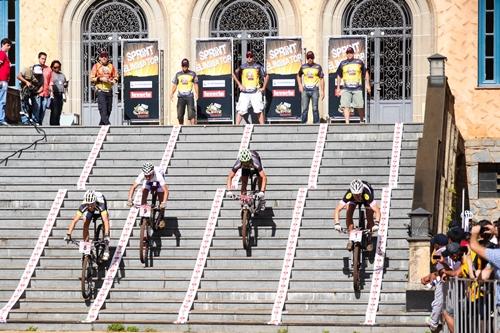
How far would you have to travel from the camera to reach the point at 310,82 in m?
35.4

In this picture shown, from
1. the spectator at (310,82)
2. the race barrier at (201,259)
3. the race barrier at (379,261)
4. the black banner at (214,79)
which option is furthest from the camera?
the black banner at (214,79)

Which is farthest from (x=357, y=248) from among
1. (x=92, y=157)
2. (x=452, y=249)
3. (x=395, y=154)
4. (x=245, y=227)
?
(x=92, y=157)

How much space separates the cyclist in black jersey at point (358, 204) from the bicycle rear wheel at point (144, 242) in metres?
3.16

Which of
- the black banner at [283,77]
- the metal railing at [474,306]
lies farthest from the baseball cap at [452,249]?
the black banner at [283,77]

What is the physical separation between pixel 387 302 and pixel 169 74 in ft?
43.1

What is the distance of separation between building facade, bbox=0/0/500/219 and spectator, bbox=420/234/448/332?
37.5 feet

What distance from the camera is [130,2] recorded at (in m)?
39.4

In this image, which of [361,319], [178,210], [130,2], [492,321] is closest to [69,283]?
[178,210]

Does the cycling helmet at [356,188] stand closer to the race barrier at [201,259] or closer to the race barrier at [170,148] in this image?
the race barrier at [201,259]

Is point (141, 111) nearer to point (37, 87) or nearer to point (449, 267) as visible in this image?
point (37, 87)

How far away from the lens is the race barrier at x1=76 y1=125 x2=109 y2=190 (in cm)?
3123

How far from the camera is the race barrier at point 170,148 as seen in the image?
3169 cm

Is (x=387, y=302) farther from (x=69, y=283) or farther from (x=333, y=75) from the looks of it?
(x=333, y=75)

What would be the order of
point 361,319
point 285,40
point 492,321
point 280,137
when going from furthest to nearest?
point 285,40 → point 280,137 → point 361,319 → point 492,321
